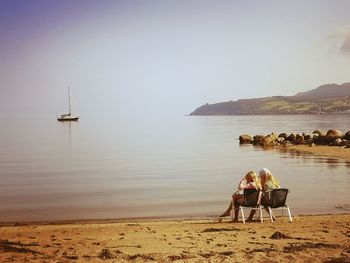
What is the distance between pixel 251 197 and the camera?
12.3m

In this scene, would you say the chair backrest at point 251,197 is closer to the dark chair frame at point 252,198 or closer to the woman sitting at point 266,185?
the dark chair frame at point 252,198

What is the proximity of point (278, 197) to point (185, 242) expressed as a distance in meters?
3.57

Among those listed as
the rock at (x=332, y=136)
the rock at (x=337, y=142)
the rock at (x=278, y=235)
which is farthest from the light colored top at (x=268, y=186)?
the rock at (x=332, y=136)

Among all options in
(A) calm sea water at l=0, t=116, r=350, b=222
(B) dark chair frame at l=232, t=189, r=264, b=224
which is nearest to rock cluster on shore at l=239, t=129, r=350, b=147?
(A) calm sea water at l=0, t=116, r=350, b=222

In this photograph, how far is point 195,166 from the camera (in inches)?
1185

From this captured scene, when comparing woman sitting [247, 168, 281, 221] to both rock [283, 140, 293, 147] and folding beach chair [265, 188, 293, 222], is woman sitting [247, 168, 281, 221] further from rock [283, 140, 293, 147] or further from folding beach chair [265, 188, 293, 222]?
rock [283, 140, 293, 147]

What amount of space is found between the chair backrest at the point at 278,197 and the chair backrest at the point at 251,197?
420mm

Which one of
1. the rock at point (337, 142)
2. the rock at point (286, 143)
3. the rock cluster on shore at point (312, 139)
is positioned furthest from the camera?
the rock at point (286, 143)

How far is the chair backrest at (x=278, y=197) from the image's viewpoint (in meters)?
12.1

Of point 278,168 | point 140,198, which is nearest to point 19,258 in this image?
point 140,198

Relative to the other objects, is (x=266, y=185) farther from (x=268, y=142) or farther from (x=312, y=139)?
(x=268, y=142)

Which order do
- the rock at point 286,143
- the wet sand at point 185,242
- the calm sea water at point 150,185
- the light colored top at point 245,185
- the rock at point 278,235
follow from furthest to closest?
the rock at point 286,143, the calm sea water at point 150,185, the light colored top at point 245,185, the rock at point 278,235, the wet sand at point 185,242

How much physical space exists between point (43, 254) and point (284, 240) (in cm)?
532

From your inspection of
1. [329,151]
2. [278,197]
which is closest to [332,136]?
[329,151]
